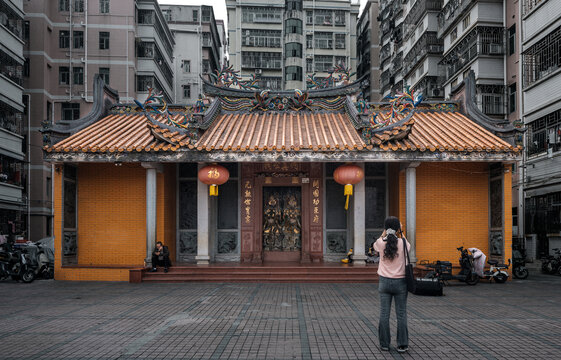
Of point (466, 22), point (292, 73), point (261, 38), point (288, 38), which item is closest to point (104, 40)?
point (261, 38)

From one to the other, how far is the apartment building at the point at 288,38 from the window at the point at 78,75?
51.1 ft

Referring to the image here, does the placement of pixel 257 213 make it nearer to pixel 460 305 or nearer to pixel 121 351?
pixel 460 305

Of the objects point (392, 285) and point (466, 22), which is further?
point (466, 22)

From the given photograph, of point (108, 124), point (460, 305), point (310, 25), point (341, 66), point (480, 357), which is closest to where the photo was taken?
point (480, 357)

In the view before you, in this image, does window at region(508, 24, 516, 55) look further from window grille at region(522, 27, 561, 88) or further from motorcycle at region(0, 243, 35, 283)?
motorcycle at region(0, 243, 35, 283)

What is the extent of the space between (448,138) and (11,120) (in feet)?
75.9

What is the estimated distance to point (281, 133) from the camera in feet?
46.4

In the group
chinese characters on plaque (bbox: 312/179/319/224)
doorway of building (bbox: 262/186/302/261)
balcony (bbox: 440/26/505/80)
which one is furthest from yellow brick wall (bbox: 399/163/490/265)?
balcony (bbox: 440/26/505/80)

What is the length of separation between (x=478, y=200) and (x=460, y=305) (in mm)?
5426

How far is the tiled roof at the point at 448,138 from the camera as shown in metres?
12.8

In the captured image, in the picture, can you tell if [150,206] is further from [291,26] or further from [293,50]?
[291,26]

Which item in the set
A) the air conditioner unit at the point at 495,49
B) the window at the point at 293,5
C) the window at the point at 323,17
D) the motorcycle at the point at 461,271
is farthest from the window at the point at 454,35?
the motorcycle at the point at 461,271

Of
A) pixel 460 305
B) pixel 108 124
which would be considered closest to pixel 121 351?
pixel 460 305

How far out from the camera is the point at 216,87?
1571cm
